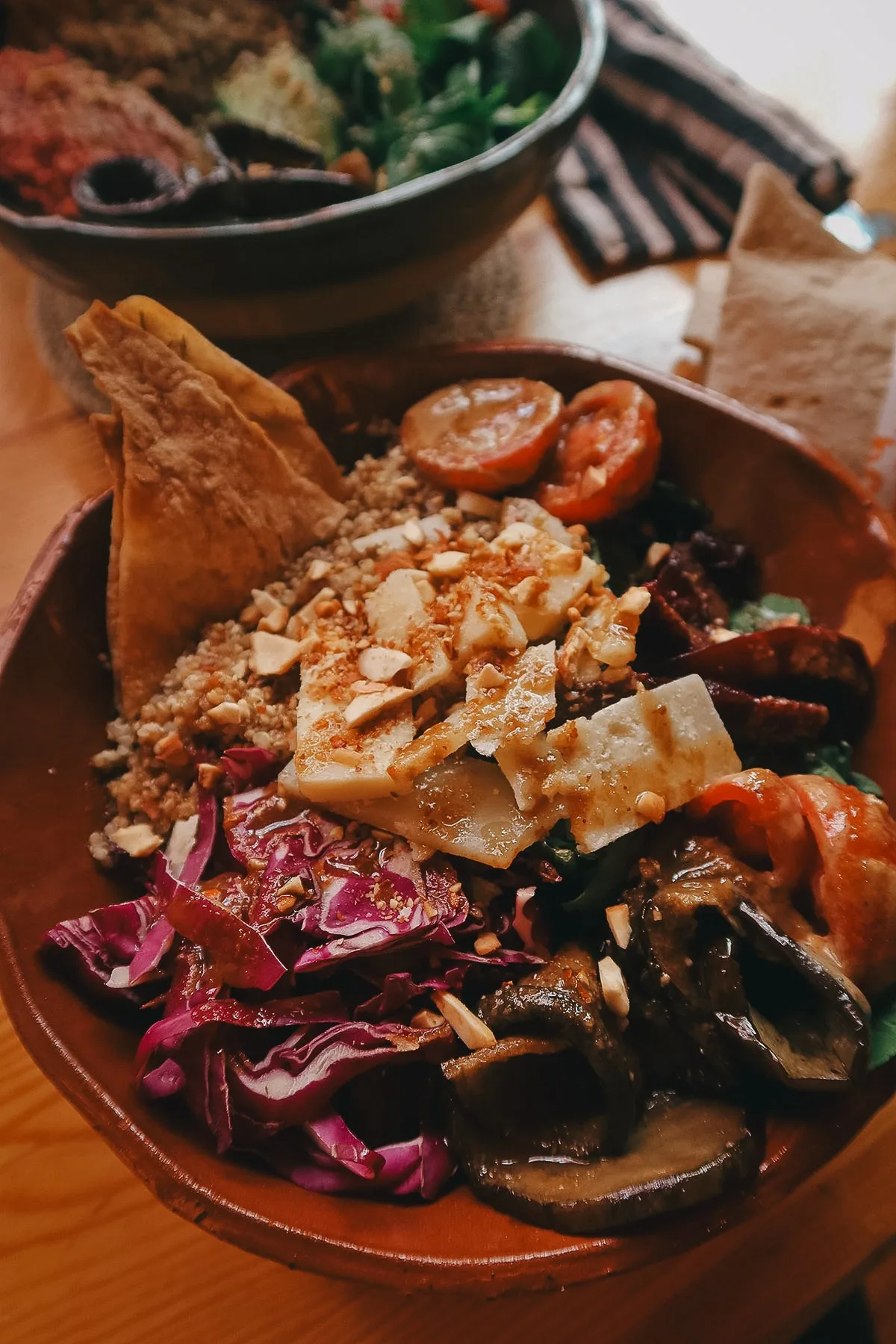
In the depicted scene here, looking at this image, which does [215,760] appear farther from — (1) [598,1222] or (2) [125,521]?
(1) [598,1222]

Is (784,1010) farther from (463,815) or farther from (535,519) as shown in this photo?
(535,519)

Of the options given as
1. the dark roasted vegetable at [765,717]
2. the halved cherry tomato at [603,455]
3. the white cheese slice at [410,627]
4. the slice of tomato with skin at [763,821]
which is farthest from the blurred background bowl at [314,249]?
the slice of tomato with skin at [763,821]

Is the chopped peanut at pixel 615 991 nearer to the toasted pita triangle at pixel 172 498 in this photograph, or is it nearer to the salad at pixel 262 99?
the toasted pita triangle at pixel 172 498

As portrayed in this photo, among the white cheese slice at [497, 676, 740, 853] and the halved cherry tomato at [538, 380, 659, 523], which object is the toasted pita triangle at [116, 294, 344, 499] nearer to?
the halved cherry tomato at [538, 380, 659, 523]

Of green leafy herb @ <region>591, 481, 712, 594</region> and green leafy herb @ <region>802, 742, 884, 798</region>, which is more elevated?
green leafy herb @ <region>591, 481, 712, 594</region>

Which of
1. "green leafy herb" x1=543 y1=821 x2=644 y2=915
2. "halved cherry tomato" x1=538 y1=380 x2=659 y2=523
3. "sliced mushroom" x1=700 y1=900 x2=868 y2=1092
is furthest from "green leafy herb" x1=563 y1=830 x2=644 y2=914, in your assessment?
"halved cherry tomato" x1=538 y1=380 x2=659 y2=523

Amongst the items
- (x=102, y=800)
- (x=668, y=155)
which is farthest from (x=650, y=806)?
(x=668, y=155)

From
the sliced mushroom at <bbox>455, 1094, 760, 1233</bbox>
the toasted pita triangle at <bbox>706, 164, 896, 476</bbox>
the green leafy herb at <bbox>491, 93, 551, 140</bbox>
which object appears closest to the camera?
the sliced mushroom at <bbox>455, 1094, 760, 1233</bbox>

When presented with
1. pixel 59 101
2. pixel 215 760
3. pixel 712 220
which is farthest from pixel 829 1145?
pixel 59 101
